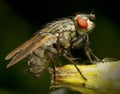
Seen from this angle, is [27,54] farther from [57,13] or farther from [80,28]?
[57,13]

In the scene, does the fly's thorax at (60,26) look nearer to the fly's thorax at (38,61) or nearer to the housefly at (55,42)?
the housefly at (55,42)

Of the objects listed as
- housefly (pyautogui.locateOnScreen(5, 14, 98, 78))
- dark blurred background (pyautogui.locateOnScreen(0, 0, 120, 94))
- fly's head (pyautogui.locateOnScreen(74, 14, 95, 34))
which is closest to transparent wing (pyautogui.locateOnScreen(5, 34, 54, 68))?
housefly (pyautogui.locateOnScreen(5, 14, 98, 78))

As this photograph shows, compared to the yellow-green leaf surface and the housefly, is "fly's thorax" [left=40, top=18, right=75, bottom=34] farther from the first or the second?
the yellow-green leaf surface

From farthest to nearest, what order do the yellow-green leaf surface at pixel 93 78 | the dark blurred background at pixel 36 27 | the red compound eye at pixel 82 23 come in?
1. the dark blurred background at pixel 36 27
2. the red compound eye at pixel 82 23
3. the yellow-green leaf surface at pixel 93 78

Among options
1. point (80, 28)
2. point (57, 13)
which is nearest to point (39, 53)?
point (80, 28)

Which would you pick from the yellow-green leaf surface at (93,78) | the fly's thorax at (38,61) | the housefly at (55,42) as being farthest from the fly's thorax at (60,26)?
the yellow-green leaf surface at (93,78)

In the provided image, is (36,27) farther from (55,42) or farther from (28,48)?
(28,48)
